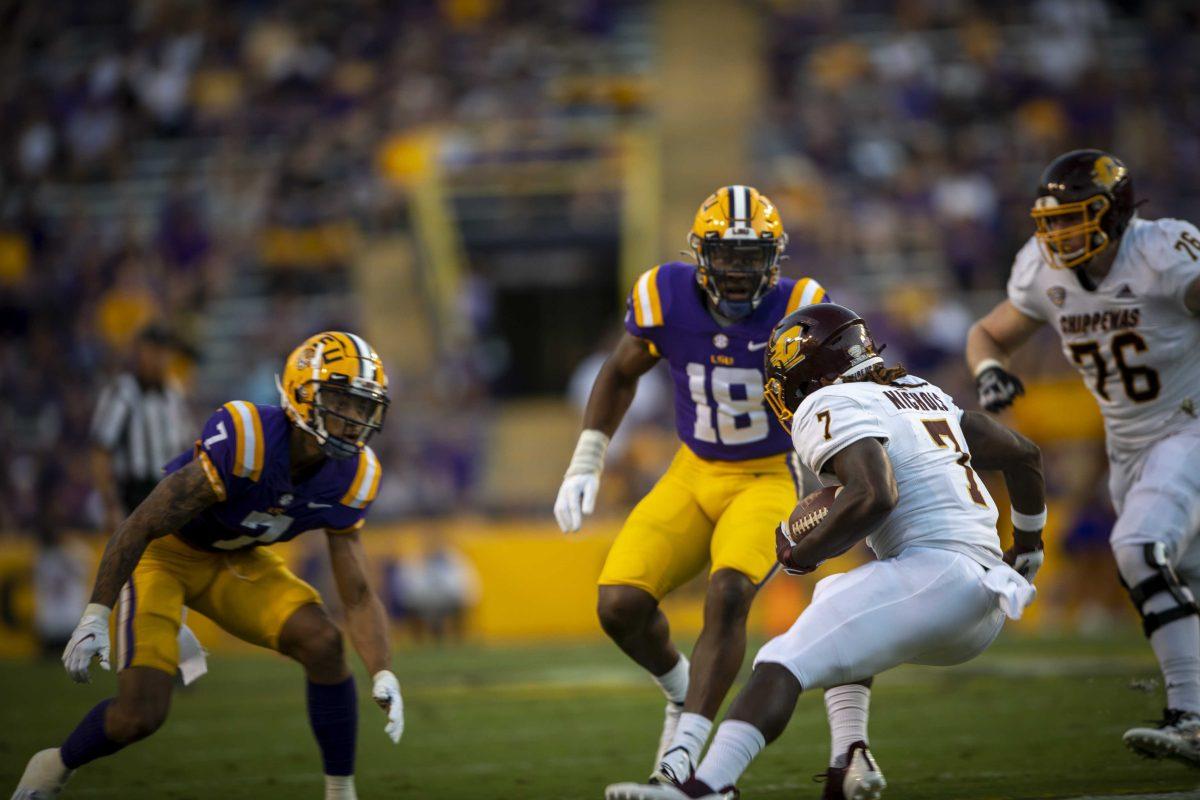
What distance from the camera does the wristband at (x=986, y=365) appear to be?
5.86 metres

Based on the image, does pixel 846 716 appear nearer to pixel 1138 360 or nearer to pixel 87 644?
pixel 1138 360

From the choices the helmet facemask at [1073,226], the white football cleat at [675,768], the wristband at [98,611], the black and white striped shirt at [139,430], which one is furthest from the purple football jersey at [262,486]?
the black and white striped shirt at [139,430]

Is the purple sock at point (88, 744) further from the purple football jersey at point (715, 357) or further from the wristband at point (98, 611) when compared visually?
the purple football jersey at point (715, 357)

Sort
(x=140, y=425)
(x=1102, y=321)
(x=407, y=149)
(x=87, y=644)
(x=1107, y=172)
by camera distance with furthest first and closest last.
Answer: (x=407, y=149), (x=140, y=425), (x=1102, y=321), (x=1107, y=172), (x=87, y=644)

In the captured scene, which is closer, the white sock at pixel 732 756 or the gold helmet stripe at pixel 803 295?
the white sock at pixel 732 756

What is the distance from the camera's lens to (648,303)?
217 inches

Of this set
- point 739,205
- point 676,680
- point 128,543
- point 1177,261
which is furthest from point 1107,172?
point 128,543

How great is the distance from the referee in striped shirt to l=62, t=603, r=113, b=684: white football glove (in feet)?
13.3

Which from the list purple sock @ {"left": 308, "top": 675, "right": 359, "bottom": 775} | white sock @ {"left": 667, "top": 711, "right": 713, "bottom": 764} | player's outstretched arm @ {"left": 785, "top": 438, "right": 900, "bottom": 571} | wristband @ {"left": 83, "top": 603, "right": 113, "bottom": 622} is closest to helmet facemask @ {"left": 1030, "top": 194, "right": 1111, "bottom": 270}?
player's outstretched arm @ {"left": 785, "top": 438, "right": 900, "bottom": 571}

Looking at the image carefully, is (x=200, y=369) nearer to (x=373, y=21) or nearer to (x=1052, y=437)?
(x=373, y=21)

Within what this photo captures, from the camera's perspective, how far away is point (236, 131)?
1738cm

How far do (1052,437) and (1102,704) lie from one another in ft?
17.7

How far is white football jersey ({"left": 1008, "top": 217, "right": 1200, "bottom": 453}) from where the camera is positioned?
5.48 metres

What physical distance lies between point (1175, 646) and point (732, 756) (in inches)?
84.3
